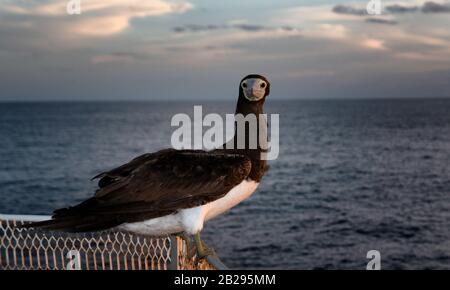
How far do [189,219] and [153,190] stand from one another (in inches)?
17.1

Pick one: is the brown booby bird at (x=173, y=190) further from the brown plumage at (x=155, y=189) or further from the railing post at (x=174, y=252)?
the railing post at (x=174, y=252)

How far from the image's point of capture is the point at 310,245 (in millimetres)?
41406

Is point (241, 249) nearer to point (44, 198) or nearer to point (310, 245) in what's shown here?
point (310, 245)

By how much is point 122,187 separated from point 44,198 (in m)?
56.0

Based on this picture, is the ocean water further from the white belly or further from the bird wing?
the bird wing

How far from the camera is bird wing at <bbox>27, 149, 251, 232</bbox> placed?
4.59 metres

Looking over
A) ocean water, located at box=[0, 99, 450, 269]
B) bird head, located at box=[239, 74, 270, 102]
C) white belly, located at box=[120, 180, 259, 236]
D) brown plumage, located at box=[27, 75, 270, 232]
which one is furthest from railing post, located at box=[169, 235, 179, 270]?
ocean water, located at box=[0, 99, 450, 269]

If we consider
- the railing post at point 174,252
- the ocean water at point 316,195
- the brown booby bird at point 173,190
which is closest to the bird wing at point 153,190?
the brown booby bird at point 173,190

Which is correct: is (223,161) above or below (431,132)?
below

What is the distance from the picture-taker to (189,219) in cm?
469

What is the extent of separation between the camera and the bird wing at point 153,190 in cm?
459

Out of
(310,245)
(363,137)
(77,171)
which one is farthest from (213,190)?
(363,137)
